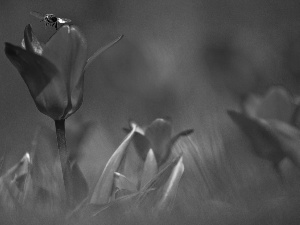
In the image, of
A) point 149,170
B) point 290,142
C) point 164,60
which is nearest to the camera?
point 290,142

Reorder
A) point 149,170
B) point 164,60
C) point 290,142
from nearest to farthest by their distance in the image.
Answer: point 290,142 < point 149,170 < point 164,60

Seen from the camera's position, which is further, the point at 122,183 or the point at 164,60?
the point at 164,60

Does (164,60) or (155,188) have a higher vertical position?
(155,188)

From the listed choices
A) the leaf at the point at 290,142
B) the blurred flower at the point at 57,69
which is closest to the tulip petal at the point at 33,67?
the blurred flower at the point at 57,69

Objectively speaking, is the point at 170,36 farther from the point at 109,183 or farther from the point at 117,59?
the point at 109,183

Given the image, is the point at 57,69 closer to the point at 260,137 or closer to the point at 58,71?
the point at 58,71

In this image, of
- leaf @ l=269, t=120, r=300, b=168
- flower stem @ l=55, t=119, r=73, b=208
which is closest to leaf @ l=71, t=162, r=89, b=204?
flower stem @ l=55, t=119, r=73, b=208

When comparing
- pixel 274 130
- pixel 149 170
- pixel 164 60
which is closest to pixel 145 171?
pixel 149 170

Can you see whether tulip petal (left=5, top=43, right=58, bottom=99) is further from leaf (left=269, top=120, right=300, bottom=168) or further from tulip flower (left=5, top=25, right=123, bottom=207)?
leaf (left=269, top=120, right=300, bottom=168)
